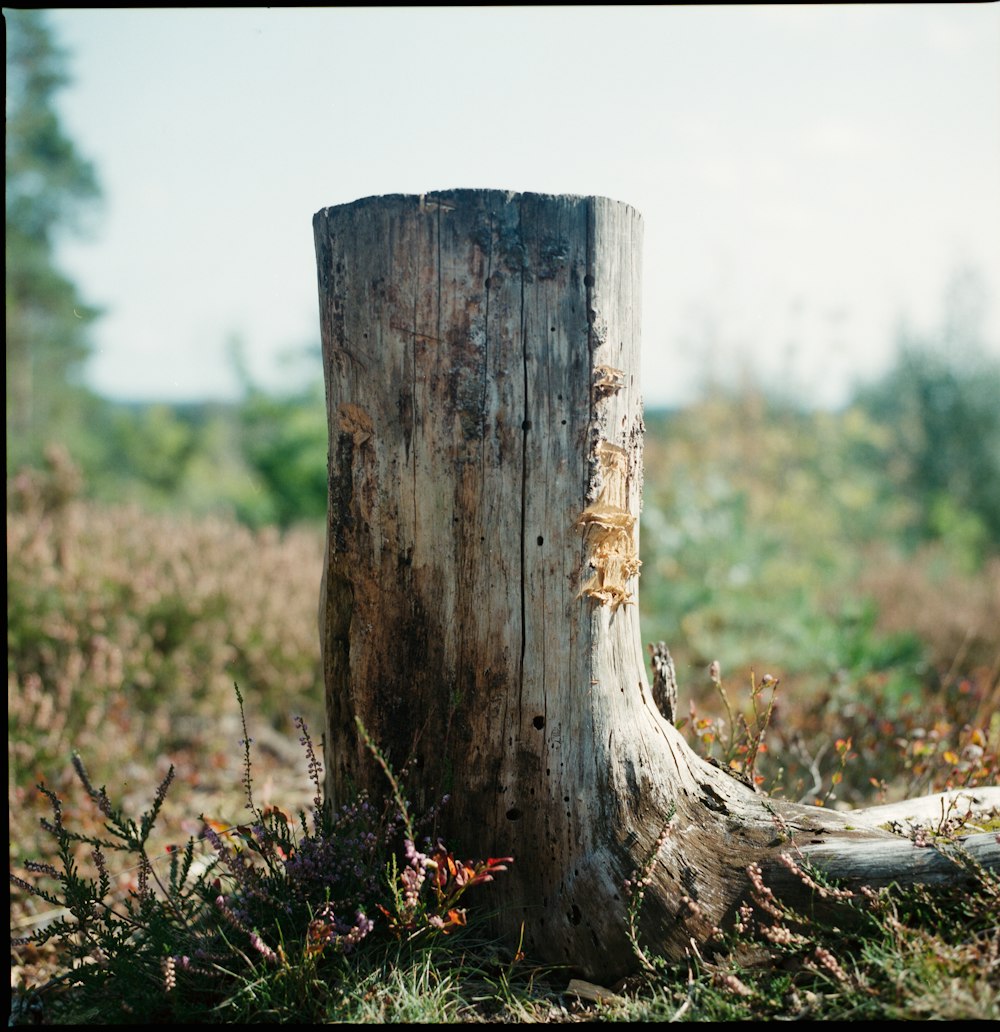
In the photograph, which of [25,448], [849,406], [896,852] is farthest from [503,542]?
[25,448]

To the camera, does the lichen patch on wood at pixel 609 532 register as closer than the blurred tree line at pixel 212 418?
Yes

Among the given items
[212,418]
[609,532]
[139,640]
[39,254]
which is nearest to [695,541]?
[139,640]

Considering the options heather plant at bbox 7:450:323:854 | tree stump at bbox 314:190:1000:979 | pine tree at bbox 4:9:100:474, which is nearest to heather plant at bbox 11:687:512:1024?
tree stump at bbox 314:190:1000:979

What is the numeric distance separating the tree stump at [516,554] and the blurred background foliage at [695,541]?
1243mm

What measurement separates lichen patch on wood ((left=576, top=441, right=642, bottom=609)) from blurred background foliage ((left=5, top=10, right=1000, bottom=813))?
52.7 inches

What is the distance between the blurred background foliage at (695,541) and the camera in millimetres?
5500

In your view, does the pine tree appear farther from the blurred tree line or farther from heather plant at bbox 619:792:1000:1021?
heather plant at bbox 619:792:1000:1021

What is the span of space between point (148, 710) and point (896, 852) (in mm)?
4519

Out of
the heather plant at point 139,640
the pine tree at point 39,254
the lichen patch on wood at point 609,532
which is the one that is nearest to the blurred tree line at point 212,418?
the pine tree at point 39,254

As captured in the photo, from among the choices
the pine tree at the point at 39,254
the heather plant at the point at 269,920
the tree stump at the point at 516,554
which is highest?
the pine tree at the point at 39,254

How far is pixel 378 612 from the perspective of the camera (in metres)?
2.64

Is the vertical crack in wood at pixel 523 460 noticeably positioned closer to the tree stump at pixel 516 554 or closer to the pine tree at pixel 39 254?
the tree stump at pixel 516 554

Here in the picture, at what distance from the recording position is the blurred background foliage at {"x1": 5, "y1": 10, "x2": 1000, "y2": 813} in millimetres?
5500

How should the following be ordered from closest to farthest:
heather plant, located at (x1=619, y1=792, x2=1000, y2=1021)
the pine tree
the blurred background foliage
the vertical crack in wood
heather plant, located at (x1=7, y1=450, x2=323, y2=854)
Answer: heather plant, located at (x1=619, y1=792, x2=1000, y2=1021)
the vertical crack in wood
heather plant, located at (x1=7, y1=450, x2=323, y2=854)
the blurred background foliage
the pine tree
